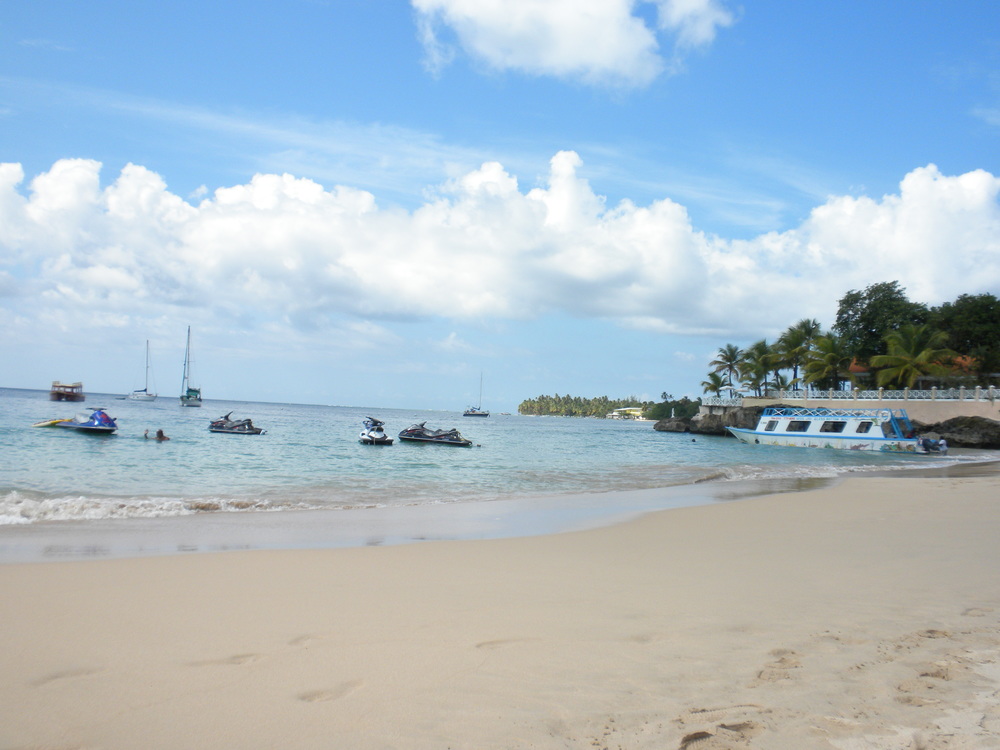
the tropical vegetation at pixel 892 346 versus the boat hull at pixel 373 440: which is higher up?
the tropical vegetation at pixel 892 346

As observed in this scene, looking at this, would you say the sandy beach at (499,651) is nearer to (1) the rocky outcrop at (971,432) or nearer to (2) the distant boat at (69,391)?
(1) the rocky outcrop at (971,432)

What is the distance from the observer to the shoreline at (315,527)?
26.9 feet

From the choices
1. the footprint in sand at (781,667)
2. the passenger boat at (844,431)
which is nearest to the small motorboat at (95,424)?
the footprint in sand at (781,667)

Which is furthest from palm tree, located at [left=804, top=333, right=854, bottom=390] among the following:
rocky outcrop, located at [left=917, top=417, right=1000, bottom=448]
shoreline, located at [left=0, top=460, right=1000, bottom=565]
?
shoreline, located at [left=0, top=460, right=1000, bottom=565]

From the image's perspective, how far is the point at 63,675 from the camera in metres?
3.75

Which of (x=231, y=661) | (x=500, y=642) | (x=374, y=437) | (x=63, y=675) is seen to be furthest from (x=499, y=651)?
(x=374, y=437)

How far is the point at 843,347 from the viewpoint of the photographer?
62312 millimetres

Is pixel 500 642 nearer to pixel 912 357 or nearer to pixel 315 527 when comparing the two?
pixel 315 527

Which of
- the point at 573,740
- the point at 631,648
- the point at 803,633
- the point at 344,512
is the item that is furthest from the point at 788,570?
the point at 344,512

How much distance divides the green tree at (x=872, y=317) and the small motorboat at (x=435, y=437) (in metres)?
41.9

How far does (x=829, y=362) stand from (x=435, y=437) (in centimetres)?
3909

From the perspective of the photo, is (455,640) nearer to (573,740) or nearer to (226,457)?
(573,740)

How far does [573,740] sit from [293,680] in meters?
1.71

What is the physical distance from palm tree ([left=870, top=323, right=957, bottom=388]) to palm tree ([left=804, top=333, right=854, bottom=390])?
5.58m
